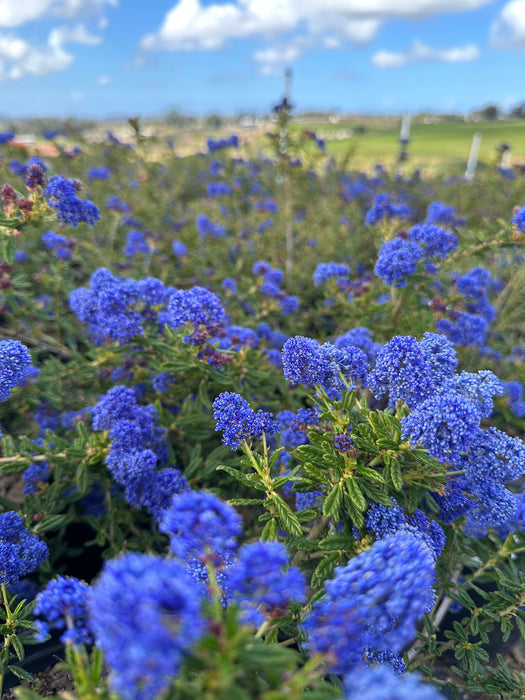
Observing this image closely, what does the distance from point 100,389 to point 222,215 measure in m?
4.98

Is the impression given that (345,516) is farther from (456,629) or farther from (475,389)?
(456,629)

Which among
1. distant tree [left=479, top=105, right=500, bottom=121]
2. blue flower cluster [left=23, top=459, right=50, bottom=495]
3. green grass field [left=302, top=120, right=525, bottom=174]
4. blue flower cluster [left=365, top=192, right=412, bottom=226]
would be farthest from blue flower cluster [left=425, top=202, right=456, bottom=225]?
distant tree [left=479, top=105, right=500, bottom=121]

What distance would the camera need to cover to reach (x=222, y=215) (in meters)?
8.00

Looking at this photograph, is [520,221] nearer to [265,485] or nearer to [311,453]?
[311,453]

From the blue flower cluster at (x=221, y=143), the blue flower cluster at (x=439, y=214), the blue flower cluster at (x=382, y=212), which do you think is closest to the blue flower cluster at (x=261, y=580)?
the blue flower cluster at (x=382, y=212)

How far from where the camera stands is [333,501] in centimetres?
200

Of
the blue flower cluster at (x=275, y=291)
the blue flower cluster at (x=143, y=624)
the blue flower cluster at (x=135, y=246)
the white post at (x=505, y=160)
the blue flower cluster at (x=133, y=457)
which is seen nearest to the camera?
the blue flower cluster at (x=143, y=624)

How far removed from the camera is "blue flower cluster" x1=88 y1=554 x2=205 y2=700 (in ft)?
2.83

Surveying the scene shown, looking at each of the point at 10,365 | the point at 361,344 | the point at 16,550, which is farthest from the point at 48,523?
the point at 361,344

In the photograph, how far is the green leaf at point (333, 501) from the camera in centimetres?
197

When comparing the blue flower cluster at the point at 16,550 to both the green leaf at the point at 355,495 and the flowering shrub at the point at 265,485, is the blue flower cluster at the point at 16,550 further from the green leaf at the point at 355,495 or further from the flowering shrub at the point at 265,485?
the green leaf at the point at 355,495

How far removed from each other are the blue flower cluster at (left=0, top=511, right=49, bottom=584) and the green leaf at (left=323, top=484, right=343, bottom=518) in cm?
170

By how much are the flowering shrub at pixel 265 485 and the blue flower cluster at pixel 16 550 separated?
17mm

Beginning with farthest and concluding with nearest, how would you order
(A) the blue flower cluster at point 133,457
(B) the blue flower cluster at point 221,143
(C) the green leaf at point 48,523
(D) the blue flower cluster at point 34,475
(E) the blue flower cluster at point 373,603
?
(B) the blue flower cluster at point 221,143
(D) the blue flower cluster at point 34,475
(C) the green leaf at point 48,523
(A) the blue flower cluster at point 133,457
(E) the blue flower cluster at point 373,603
